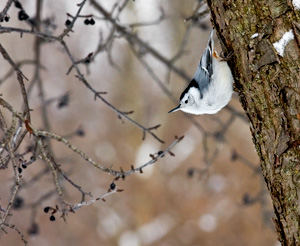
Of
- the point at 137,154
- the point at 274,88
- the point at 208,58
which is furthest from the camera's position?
the point at 137,154

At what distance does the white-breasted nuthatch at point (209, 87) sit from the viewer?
5.40 feet

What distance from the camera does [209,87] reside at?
1788 millimetres

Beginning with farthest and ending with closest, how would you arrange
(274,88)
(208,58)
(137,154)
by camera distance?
1. (137,154)
2. (208,58)
3. (274,88)

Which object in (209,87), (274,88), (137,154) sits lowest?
(274,88)

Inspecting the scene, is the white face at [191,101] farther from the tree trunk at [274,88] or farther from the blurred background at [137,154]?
the blurred background at [137,154]

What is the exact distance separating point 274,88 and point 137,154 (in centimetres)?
535

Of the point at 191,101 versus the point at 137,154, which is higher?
the point at 137,154

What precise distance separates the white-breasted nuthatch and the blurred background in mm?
4025

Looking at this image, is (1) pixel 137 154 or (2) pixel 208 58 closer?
(2) pixel 208 58

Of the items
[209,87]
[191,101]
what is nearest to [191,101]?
[191,101]

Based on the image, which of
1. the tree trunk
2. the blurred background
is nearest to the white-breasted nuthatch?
the tree trunk

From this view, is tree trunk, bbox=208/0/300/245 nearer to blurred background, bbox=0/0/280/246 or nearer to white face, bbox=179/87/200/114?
white face, bbox=179/87/200/114

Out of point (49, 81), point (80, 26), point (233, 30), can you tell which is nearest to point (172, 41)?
point (80, 26)

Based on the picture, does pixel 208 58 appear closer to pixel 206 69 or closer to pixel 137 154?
pixel 206 69
